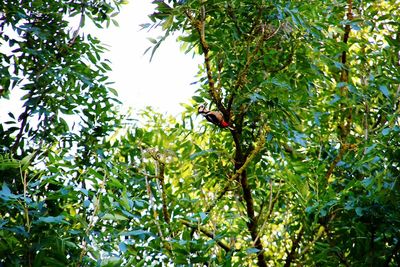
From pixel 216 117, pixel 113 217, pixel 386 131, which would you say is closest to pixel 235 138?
pixel 216 117

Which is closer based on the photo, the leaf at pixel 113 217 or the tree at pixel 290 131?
the leaf at pixel 113 217

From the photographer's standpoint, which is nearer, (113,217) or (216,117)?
(113,217)

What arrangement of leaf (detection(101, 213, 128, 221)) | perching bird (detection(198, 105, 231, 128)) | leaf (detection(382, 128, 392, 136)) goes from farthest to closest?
1. perching bird (detection(198, 105, 231, 128))
2. leaf (detection(382, 128, 392, 136))
3. leaf (detection(101, 213, 128, 221))

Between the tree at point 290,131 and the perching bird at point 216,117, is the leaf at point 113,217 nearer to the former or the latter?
the tree at point 290,131

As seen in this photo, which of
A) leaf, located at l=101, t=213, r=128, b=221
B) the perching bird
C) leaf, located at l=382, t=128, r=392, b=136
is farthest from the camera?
the perching bird

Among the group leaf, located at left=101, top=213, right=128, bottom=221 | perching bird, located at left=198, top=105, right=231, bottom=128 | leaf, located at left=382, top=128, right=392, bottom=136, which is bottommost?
leaf, located at left=101, top=213, right=128, bottom=221

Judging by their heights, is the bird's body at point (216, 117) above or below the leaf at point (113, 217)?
above

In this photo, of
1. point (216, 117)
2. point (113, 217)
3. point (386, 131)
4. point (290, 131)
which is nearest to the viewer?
point (113, 217)

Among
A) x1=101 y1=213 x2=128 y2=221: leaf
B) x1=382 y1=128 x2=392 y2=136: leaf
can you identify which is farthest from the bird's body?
x1=101 y1=213 x2=128 y2=221: leaf

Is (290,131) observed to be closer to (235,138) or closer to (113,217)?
(235,138)

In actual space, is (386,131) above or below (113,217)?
above

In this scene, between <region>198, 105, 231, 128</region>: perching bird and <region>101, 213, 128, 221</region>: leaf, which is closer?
<region>101, 213, 128, 221</region>: leaf

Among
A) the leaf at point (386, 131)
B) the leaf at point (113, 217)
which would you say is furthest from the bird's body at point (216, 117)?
the leaf at point (113, 217)

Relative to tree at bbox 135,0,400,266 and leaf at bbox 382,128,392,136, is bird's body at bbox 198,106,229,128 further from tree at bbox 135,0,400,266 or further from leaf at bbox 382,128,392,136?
leaf at bbox 382,128,392,136
